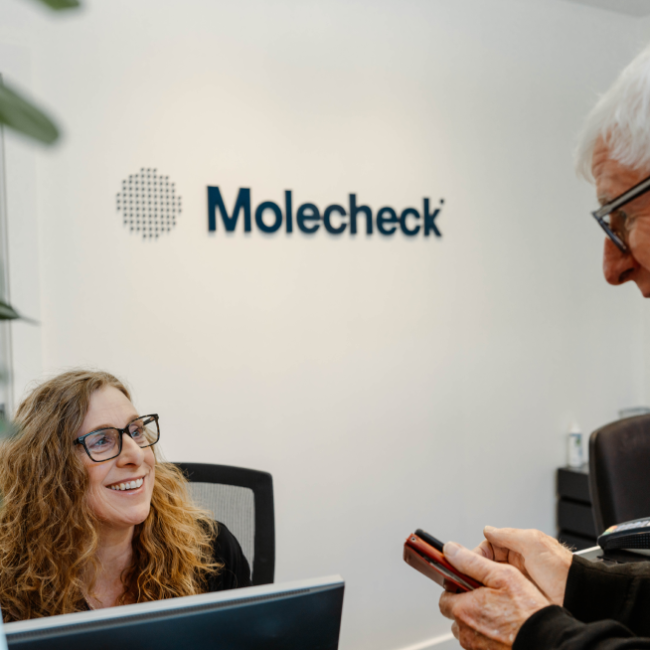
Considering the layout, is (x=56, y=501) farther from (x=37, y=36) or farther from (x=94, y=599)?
(x=37, y=36)

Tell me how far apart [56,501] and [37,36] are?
1739 millimetres

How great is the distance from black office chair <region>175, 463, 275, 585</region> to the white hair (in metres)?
→ 1.29

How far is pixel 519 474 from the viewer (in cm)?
342

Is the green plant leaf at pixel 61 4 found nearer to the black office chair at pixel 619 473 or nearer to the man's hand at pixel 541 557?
the man's hand at pixel 541 557

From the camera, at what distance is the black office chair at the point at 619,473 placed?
187 centimetres

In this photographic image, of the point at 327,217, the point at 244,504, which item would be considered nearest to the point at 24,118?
the point at 244,504

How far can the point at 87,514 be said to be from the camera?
142 centimetres

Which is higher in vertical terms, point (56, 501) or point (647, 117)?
point (647, 117)

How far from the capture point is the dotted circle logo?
2.43 metres

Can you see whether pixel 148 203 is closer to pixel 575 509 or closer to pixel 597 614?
pixel 597 614

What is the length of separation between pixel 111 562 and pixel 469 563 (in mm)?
890

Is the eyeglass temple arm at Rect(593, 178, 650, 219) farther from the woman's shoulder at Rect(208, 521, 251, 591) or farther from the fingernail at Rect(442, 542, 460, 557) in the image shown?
the woman's shoulder at Rect(208, 521, 251, 591)

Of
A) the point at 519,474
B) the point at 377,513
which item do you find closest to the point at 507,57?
the point at 519,474

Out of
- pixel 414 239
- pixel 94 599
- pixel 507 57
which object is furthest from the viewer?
pixel 507 57
